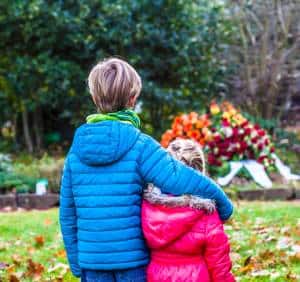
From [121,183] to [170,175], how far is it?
20cm

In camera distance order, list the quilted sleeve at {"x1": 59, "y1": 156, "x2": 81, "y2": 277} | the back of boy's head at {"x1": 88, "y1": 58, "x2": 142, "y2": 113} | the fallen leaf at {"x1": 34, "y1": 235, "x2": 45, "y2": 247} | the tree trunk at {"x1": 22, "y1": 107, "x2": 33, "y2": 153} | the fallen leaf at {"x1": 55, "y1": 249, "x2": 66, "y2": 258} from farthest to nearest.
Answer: the tree trunk at {"x1": 22, "y1": 107, "x2": 33, "y2": 153} → the fallen leaf at {"x1": 34, "y1": 235, "x2": 45, "y2": 247} → the fallen leaf at {"x1": 55, "y1": 249, "x2": 66, "y2": 258} → the quilted sleeve at {"x1": 59, "y1": 156, "x2": 81, "y2": 277} → the back of boy's head at {"x1": 88, "y1": 58, "x2": 142, "y2": 113}

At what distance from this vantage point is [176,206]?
286 cm

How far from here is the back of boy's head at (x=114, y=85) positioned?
2936 millimetres

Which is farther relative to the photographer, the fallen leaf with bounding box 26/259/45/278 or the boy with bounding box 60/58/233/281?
the fallen leaf with bounding box 26/259/45/278

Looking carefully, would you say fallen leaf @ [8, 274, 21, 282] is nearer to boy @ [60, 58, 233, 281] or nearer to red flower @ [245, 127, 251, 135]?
boy @ [60, 58, 233, 281]

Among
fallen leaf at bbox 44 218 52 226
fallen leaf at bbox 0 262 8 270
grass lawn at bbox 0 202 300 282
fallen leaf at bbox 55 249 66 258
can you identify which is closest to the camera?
grass lawn at bbox 0 202 300 282

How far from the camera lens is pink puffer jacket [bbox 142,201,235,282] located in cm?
284

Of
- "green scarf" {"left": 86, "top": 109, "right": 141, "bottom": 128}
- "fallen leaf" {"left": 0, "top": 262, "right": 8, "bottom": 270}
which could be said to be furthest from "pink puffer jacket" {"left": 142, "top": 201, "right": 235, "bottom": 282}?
"fallen leaf" {"left": 0, "top": 262, "right": 8, "bottom": 270}

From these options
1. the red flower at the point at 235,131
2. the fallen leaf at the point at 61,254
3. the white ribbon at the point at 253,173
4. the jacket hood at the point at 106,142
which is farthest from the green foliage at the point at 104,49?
the jacket hood at the point at 106,142

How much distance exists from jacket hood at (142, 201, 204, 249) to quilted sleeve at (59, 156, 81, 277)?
1.22 feet

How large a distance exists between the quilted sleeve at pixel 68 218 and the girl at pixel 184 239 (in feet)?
1.13

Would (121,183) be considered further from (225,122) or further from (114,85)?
(225,122)

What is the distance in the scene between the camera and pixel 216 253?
285 cm

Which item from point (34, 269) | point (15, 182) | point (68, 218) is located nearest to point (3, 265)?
point (34, 269)
